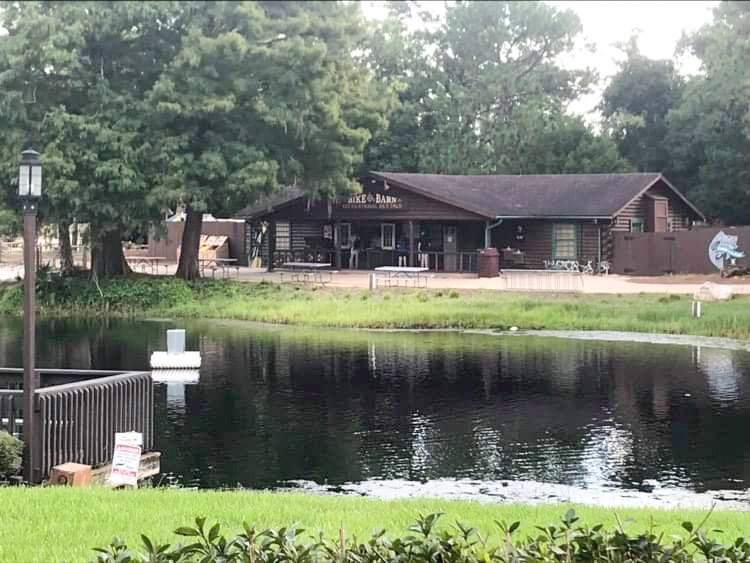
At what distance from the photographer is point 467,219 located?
4341 centimetres

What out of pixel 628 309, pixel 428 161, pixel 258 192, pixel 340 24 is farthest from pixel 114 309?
pixel 428 161

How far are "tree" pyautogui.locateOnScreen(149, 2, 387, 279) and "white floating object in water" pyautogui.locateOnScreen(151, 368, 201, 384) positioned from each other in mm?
13941

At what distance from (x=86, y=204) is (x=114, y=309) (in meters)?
3.39

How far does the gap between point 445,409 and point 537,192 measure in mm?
29669

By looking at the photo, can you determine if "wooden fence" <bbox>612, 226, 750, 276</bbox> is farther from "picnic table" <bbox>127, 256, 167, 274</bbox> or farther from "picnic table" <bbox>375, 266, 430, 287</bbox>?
"picnic table" <bbox>127, 256, 167, 274</bbox>

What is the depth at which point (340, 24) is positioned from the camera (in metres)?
38.5

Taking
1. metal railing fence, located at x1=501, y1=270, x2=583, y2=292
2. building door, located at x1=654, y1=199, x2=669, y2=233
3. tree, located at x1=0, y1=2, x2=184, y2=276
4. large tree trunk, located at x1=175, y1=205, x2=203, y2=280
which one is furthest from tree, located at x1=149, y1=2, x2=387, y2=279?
building door, located at x1=654, y1=199, x2=669, y2=233

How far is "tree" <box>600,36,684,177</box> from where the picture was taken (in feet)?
188

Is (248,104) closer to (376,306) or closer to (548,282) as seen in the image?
(376,306)

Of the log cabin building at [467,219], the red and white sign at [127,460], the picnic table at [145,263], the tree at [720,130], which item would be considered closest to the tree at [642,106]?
the tree at [720,130]

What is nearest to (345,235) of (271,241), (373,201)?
(271,241)

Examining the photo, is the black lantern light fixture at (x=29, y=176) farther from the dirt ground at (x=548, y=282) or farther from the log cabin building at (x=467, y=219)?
the log cabin building at (x=467, y=219)

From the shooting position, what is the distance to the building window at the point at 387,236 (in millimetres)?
47188

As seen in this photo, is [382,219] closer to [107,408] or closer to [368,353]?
[368,353]
